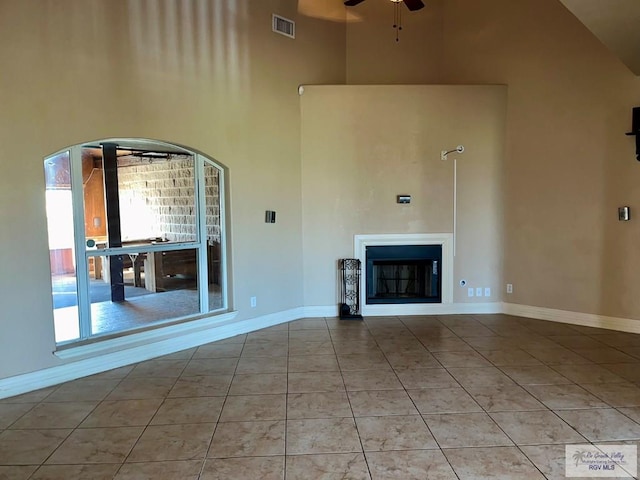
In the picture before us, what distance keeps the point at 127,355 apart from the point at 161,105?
241 cm

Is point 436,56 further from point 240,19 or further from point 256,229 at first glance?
point 256,229

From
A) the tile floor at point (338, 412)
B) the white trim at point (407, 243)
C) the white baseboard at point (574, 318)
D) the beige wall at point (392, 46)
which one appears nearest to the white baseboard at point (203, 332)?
the white baseboard at point (574, 318)

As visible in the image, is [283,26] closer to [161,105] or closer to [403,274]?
[161,105]

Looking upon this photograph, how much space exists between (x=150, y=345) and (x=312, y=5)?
14.9 feet

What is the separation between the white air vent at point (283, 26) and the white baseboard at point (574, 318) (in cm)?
440

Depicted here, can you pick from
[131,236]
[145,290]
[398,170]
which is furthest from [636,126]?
[145,290]

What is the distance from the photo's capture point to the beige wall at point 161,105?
11.3 feet

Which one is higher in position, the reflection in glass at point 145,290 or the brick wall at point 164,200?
the brick wall at point 164,200

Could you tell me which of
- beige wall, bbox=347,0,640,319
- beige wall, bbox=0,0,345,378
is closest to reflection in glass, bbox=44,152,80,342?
beige wall, bbox=0,0,345,378

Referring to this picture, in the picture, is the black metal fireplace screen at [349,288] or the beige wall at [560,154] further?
the black metal fireplace screen at [349,288]

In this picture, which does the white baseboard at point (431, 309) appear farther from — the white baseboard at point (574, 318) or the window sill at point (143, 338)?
the window sill at point (143, 338)

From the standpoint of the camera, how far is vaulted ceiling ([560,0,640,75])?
3252 mm

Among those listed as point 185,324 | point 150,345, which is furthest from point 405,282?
point 150,345

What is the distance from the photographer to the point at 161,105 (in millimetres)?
4254
